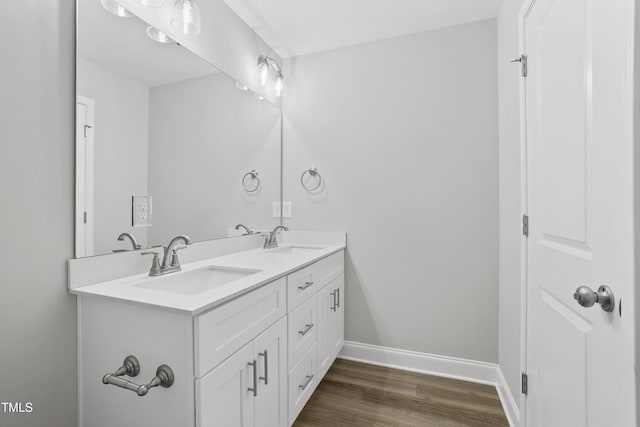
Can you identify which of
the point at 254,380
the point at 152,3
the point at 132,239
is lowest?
the point at 254,380

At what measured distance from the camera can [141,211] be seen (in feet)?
4.57

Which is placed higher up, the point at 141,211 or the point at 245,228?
the point at 141,211

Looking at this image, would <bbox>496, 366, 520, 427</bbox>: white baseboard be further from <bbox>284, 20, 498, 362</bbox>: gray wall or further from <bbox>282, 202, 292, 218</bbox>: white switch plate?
<bbox>282, 202, 292, 218</bbox>: white switch plate

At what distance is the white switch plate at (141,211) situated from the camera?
1356mm

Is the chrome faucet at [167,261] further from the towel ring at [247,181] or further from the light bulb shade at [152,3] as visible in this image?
the light bulb shade at [152,3]

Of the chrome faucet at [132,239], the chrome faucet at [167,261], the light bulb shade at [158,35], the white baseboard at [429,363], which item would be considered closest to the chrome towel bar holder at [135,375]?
the chrome faucet at [167,261]

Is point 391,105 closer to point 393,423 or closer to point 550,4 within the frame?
point 550,4

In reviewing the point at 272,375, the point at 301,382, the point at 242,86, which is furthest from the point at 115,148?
the point at 301,382

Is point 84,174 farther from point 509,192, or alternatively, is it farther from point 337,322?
point 509,192

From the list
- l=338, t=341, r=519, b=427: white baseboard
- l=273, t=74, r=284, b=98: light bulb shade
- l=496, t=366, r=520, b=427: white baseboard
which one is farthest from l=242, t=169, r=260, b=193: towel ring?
l=496, t=366, r=520, b=427: white baseboard

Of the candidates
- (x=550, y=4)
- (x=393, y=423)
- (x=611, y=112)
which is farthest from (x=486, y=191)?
(x=393, y=423)

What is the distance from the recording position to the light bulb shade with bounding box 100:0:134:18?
120 cm

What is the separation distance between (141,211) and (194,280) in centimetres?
41

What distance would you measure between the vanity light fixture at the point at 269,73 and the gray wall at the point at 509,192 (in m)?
1.53
